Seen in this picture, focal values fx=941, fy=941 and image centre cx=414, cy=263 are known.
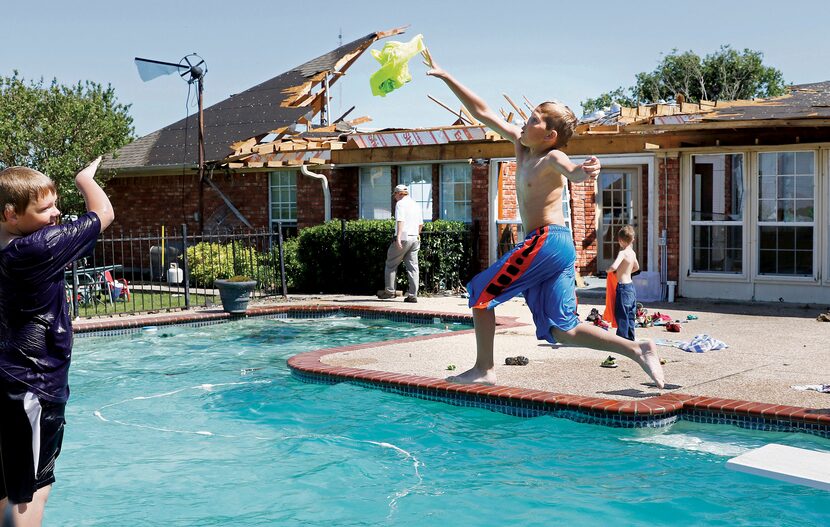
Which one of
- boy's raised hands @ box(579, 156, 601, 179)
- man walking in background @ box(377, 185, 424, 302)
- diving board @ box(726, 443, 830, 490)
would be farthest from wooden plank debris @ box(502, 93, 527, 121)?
diving board @ box(726, 443, 830, 490)

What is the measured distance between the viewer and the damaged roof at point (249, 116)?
72.1 feet

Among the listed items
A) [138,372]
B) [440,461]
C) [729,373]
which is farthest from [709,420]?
[138,372]

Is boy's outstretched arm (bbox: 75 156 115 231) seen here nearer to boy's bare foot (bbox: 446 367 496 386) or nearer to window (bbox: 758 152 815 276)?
boy's bare foot (bbox: 446 367 496 386)

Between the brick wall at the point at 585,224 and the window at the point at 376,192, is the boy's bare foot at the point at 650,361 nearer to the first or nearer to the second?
the brick wall at the point at 585,224

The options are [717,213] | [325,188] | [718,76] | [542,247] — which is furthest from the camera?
[718,76]

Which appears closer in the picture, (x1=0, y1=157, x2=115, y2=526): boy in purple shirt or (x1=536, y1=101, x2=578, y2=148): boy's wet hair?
(x1=0, y1=157, x2=115, y2=526): boy in purple shirt

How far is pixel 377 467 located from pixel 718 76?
48.4 metres

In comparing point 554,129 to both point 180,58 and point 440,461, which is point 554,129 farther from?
point 180,58

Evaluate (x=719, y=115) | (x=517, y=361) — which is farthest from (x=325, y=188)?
(x=517, y=361)

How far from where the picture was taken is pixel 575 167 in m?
5.79

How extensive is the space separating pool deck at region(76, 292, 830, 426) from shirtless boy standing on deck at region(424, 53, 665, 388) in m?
0.83

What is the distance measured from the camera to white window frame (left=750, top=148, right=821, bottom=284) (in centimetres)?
1330

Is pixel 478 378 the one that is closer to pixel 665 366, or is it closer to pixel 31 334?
pixel 665 366

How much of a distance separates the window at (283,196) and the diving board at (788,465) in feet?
54.0
